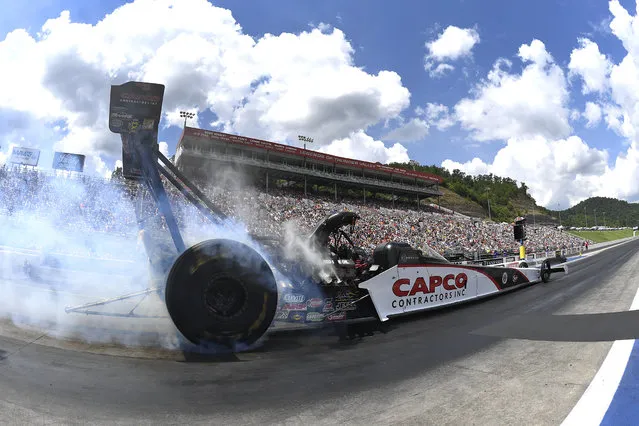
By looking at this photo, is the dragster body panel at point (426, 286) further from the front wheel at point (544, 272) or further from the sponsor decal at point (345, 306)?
Answer: the front wheel at point (544, 272)

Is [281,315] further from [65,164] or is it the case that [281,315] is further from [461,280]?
[65,164]

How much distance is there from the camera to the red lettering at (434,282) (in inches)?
290

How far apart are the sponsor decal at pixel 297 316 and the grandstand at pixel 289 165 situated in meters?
27.4

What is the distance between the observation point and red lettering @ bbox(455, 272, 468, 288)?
7948 mm

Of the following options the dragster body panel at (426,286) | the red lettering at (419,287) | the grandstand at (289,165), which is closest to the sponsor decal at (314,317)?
the dragster body panel at (426,286)

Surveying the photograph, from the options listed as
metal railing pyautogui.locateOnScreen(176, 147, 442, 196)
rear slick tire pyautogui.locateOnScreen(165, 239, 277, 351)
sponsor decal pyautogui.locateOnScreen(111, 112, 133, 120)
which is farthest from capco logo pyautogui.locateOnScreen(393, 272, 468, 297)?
metal railing pyautogui.locateOnScreen(176, 147, 442, 196)

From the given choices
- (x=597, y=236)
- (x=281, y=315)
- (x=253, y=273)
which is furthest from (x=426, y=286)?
(x=597, y=236)

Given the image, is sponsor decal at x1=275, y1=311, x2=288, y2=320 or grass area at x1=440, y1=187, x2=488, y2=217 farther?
grass area at x1=440, y1=187, x2=488, y2=217

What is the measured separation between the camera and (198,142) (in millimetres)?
37906

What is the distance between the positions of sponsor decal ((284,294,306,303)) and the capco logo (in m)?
1.99

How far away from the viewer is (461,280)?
8070 mm

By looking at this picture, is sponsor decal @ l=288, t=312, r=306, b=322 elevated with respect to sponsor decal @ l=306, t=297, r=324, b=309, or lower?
lower

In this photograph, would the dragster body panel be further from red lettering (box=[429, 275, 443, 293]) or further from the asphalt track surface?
the asphalt track surface

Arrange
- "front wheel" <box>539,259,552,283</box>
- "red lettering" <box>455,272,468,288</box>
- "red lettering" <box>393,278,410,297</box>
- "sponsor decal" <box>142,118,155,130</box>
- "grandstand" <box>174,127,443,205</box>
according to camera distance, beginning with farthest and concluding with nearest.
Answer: "grandstand" <box>174,127,443,205</box>
"front wheel" <box>539,259,552,283</box>
"red lettering" <box>455,272,468,288</box>
"red lettering" <box>393,278,410,297</box>
"sponsor decal" <box>142,118,155,130</box>
